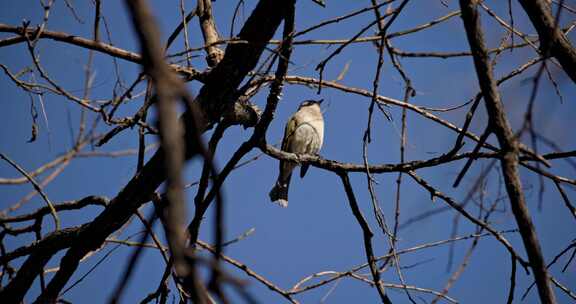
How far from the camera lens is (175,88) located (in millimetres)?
648

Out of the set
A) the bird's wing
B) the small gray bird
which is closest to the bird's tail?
the small gray bird

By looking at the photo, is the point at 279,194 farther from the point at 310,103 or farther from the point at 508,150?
the point at 508,150

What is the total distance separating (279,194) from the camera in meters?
7.89

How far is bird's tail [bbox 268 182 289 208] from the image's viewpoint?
7719 mm

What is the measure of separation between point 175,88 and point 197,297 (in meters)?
0.26

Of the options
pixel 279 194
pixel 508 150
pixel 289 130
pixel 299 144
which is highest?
pixel 289 130

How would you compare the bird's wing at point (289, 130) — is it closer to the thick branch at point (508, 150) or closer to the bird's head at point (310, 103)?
the bird's head at point (310, 103)

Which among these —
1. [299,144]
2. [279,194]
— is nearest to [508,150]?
[279,194]

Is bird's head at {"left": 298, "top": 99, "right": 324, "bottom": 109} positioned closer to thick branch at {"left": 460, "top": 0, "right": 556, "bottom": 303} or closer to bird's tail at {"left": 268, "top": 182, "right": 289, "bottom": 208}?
bird's tail at {"left": 268, "top": 182, "right": 289, "bottom": 208}

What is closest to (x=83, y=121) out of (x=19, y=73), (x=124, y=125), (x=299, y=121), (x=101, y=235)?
(x=124, y=125)

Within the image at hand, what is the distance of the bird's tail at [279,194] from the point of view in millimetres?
7719

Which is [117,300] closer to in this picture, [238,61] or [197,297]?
[197,297]

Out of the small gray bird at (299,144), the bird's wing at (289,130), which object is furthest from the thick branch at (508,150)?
the bird's wing at (289,130)

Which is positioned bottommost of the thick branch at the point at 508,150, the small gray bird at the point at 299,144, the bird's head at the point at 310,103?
the thick branch at the point at 508,150
